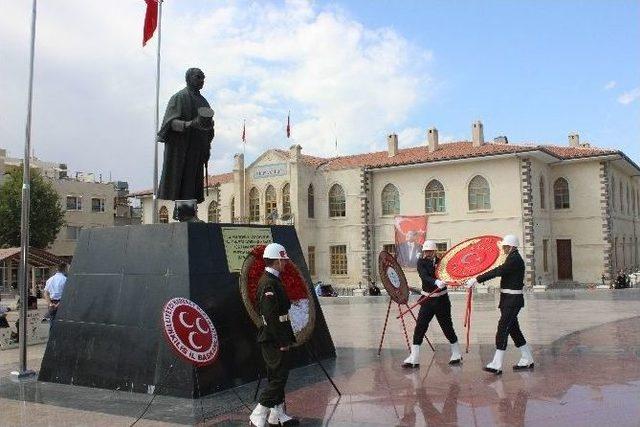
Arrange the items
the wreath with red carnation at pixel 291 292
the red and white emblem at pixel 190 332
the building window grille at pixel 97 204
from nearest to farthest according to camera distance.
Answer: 1. the red and white emblem at pixel 190 332
2. the wreath with red carnation at pixel 291 292
3. the building window grille at pixel 97 204

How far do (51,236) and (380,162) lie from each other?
23369mm

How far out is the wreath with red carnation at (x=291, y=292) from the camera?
6.78m

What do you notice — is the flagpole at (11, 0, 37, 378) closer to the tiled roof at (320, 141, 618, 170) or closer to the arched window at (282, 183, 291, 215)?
the tiled roof at (320, 141, 618, 170)

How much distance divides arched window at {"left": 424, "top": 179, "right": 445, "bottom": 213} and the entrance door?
7.14 m

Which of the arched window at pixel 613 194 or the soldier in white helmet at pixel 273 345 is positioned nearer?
the soldier in white helmet at pixel 273 345

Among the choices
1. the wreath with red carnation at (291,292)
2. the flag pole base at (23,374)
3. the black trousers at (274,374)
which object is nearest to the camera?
the black trousers at (274,374)

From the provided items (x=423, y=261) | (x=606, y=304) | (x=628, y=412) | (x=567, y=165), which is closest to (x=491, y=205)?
(x=567, y=165)

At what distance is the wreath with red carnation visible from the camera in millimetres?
6777

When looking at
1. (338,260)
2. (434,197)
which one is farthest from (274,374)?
(338,260)

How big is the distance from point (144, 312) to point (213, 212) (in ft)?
120

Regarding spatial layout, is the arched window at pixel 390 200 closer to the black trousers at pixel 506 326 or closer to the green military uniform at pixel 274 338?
the black trousers at pixel 506 326

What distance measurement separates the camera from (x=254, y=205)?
40781mm

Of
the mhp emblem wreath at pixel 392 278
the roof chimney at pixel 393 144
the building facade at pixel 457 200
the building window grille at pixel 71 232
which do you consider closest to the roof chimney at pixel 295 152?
the building facade at pixel 457 200

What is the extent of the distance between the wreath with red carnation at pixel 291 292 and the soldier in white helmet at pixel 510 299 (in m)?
2.65
